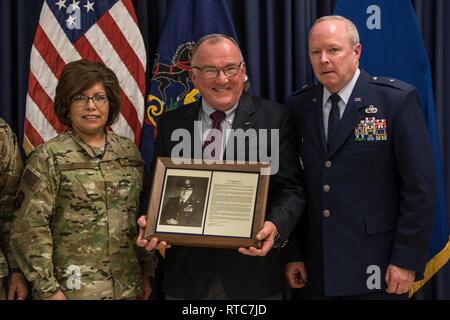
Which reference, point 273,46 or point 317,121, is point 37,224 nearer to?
point 317,121

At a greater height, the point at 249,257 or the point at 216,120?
the point at 216,120

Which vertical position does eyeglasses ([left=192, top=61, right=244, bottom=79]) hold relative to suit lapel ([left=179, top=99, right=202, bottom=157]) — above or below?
above

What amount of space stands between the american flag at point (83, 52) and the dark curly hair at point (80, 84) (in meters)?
0.56

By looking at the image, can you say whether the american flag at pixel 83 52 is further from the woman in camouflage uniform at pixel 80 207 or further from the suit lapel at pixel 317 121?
the suit lapel at pixel 317 121

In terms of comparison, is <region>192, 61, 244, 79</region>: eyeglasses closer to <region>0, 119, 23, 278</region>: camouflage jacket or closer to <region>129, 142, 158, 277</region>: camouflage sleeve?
<region>129, 142, 158, 277</region>: camouflage sleeve

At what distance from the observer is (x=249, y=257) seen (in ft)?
7.50

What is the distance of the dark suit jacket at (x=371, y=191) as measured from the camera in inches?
86.0

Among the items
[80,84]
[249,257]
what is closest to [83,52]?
[80,84]

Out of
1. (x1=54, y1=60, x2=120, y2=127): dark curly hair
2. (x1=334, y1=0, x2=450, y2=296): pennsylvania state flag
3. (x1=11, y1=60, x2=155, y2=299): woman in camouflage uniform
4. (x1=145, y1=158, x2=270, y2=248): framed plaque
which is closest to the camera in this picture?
(x1=145, y1=158, x2=270, y2=248): framed plaque

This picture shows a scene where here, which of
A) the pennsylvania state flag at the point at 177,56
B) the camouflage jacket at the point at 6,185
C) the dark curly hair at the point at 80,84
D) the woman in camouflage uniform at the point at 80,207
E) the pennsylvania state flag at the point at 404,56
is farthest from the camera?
the pennsylvania state flag at the point at 177,56

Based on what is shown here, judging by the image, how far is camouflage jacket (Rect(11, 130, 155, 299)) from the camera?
2211mm

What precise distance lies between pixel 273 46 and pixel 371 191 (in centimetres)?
124

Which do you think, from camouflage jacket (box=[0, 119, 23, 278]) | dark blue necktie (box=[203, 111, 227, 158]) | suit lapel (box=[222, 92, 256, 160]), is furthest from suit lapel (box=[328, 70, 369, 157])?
camouflage jacket (box=[0, 119, 23, 278])

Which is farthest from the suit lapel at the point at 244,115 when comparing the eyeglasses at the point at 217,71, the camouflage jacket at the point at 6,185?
the camouflage jacket at the point at 6,185
